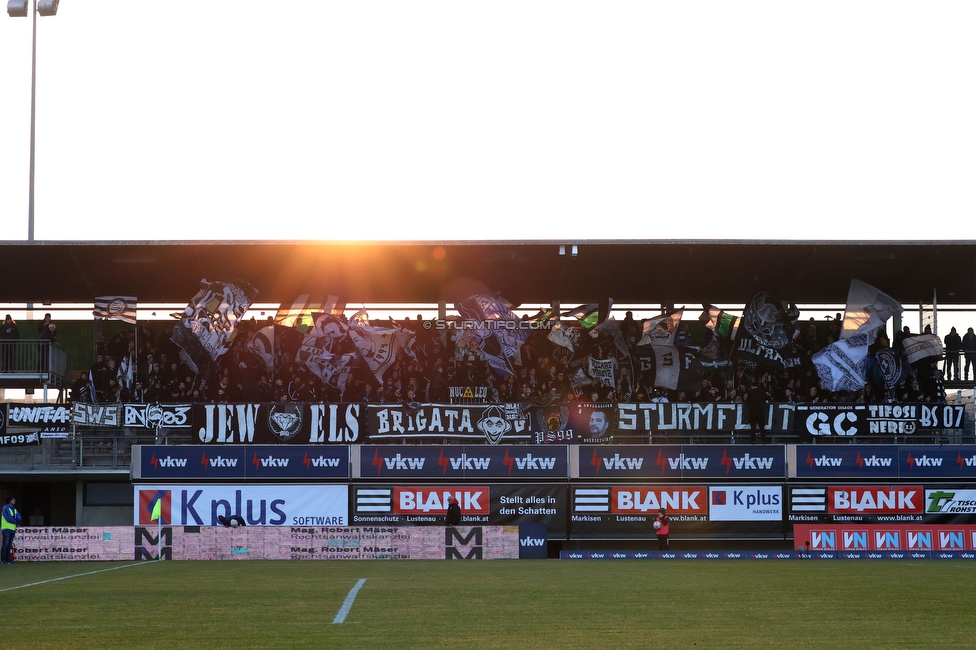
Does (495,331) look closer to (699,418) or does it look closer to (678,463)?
(699,418)

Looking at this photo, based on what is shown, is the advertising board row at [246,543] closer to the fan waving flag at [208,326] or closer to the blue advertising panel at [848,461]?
the fan waving flag at [208,326]

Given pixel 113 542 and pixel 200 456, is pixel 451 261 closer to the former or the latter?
pixel 200 456

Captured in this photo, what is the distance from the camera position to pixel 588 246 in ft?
113

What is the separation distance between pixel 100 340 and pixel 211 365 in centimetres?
480

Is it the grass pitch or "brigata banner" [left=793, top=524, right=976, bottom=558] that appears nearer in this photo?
the grass pitch

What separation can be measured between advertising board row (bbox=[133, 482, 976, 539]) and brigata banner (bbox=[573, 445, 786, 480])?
333mm

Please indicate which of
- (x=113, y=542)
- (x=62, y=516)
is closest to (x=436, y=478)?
(x=113, y=542)

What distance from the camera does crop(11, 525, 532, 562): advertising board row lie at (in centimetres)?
2691

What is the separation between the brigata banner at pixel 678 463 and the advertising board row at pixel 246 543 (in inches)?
197

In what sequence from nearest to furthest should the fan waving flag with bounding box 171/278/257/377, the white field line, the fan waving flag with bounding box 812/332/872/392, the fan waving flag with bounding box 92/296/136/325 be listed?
1. the white field line
2. the fan waving flag with bounding box 812/332/872/392
3. the fan waving flag with bounding box 171/278/257/377
4. the fan waving flag with bounding box 92/296/136/325

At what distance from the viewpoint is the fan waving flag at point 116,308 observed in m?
38.4

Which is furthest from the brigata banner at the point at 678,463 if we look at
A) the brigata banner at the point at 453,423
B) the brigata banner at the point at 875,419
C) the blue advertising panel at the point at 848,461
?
the brigata banner at the point at 453,423
